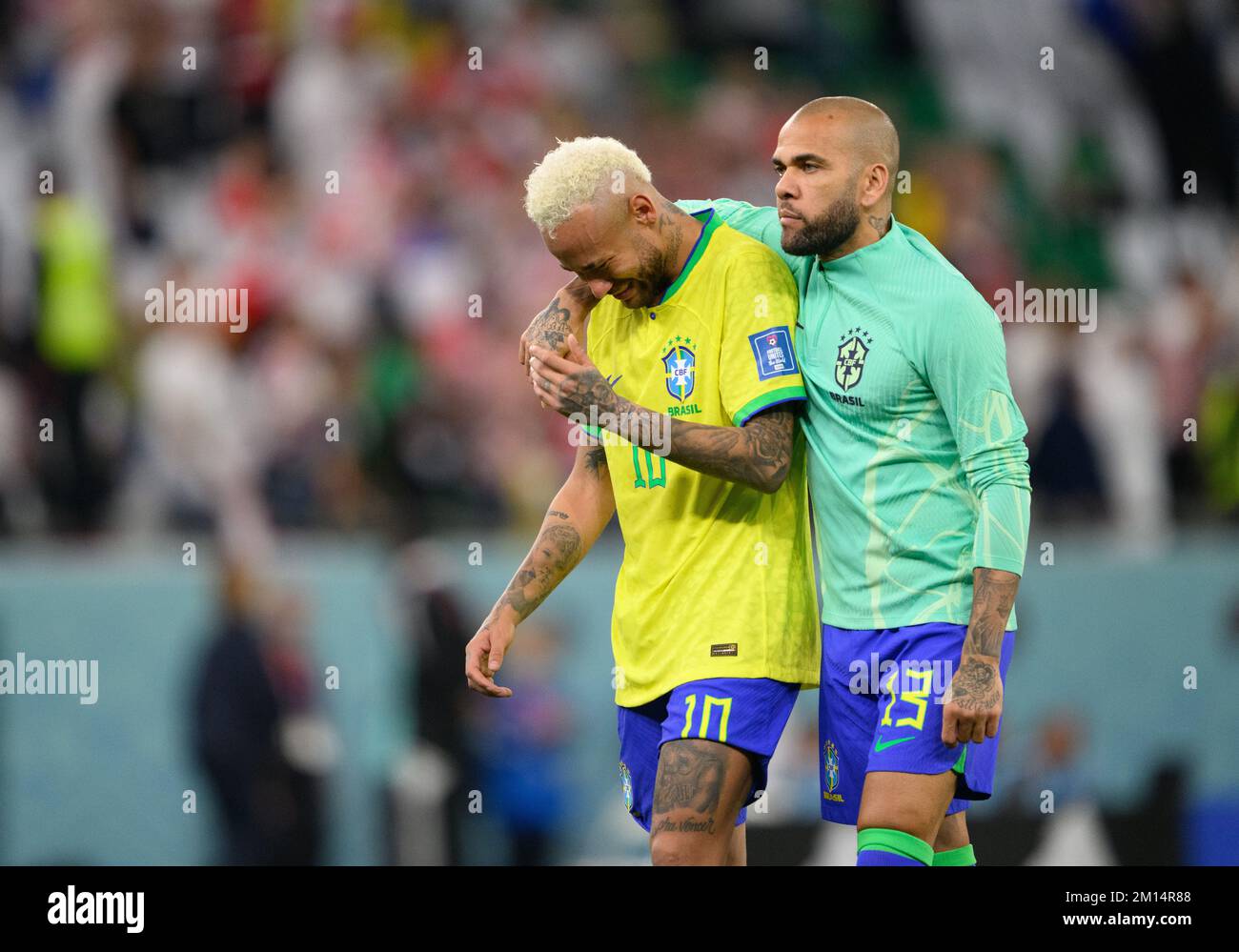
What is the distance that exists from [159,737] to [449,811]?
162cm

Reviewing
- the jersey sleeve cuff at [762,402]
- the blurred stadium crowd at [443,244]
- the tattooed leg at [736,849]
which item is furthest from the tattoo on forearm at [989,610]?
the blurred stadium crowd at [443,244]

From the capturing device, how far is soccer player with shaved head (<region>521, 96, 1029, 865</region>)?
4.46 meters

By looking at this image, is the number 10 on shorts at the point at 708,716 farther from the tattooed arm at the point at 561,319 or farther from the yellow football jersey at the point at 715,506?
the tattooed arm at the point at 561,319

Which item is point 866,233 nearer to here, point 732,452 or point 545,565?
point 732,452

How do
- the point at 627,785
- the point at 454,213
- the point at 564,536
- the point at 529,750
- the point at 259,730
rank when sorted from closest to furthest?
the point at 627,785, the point at 564,536, the point at 259,730, the point at 529,750, the point at 454,213

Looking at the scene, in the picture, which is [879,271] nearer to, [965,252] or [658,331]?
[658,331]

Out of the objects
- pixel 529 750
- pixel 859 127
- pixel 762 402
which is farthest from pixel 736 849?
pixel 529 750

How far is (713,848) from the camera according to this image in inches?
186

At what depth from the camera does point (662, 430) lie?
4605mm

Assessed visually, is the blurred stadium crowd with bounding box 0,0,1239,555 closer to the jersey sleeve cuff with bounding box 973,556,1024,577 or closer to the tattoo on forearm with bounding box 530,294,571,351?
the tattoo on forearm with bounding box 530,294,571,351

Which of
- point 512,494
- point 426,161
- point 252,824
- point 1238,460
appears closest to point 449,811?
point 252,824

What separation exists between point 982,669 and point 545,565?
1.41 meters

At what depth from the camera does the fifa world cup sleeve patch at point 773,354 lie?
4.71 metres

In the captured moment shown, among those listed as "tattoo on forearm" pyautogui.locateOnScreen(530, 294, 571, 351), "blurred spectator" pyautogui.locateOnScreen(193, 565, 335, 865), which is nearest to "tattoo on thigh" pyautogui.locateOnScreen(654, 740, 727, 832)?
"tattoo on forearm" pyautogui.locateOnScreen(530, 294, 571, 351)
